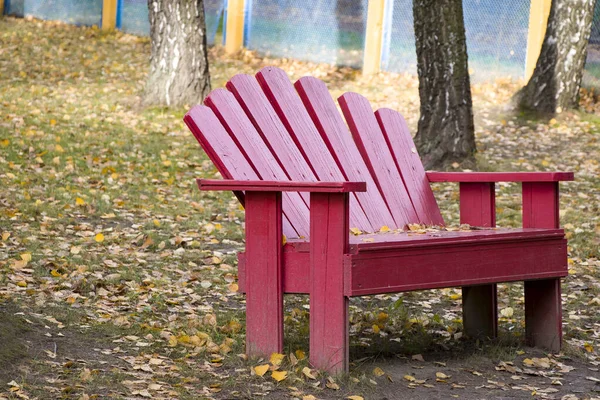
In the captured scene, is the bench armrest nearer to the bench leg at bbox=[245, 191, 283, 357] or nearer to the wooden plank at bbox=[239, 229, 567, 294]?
the bench leg at bbox=[245, 191, 283, 357]

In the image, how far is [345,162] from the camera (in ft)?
14.1

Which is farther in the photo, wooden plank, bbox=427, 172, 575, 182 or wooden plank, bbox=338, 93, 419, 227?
wooden plank, bbox=338, 93, 419, 227

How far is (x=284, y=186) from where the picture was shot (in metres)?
3.39

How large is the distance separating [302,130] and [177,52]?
6313mm

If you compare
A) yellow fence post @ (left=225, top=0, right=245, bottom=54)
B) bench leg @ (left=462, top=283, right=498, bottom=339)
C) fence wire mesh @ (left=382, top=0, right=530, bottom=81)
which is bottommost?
bench leg @ (left=462, top=283, right=498, bottom=339)

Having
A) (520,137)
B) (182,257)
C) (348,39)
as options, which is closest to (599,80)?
(520,137)

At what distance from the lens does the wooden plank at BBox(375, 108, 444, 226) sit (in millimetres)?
4465

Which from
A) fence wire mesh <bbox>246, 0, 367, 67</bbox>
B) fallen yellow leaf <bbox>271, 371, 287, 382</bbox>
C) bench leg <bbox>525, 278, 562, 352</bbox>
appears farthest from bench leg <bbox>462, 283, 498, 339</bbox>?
fence wire mesh <bbox>246, 0, 367, 67</bbox>

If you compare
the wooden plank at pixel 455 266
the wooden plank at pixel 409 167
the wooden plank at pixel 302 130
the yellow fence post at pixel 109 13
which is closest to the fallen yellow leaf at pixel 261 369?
the wooden plank at pixel 455 266

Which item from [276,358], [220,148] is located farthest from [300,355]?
[220,148]

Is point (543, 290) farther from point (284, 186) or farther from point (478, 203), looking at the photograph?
point (284, 186)

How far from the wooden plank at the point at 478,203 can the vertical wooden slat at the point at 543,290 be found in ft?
0.65

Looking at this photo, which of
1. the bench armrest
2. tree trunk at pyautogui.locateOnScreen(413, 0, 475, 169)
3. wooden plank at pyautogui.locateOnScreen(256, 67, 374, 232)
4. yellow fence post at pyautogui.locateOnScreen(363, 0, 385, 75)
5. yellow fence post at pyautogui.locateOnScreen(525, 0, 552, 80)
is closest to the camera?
the bench armrest

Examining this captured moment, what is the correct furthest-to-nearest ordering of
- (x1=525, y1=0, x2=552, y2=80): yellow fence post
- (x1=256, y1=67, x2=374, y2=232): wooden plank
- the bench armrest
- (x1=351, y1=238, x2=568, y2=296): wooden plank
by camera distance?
1. (x1=525, y1=0, x2=552, y2=80): yellow fence post
2. (x1=256, y1=67, x2=374, y2=232): wooden plank
3. (x1=351, y1=238, x2=568, y2=296): wooden plank
4. the bench armrest
